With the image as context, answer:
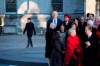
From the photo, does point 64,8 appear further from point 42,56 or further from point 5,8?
point 42,56

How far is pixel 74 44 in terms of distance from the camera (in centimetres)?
1349

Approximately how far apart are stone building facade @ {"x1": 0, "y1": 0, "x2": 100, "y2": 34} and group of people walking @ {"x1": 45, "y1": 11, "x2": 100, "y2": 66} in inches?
1035

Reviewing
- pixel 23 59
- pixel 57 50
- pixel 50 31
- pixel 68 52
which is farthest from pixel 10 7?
pixel 68 52

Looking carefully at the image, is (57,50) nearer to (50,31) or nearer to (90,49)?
(50,31)

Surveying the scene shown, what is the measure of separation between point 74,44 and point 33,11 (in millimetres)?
28952

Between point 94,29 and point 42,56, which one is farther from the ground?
point 94,29

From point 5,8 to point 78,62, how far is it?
29701 mm

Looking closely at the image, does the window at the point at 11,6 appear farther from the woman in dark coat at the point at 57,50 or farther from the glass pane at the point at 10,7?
the woman in dark coat at the point at 57,50

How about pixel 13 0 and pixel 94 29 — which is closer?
pixel 94 29

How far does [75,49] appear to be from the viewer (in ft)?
44.3

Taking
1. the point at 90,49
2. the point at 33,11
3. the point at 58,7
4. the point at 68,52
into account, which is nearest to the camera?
the point at 90,49

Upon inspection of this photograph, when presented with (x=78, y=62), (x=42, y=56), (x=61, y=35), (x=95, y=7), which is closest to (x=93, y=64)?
(x=78, y=62)

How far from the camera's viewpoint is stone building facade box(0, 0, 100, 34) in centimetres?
4169

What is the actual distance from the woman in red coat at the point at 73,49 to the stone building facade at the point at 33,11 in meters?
27.6
